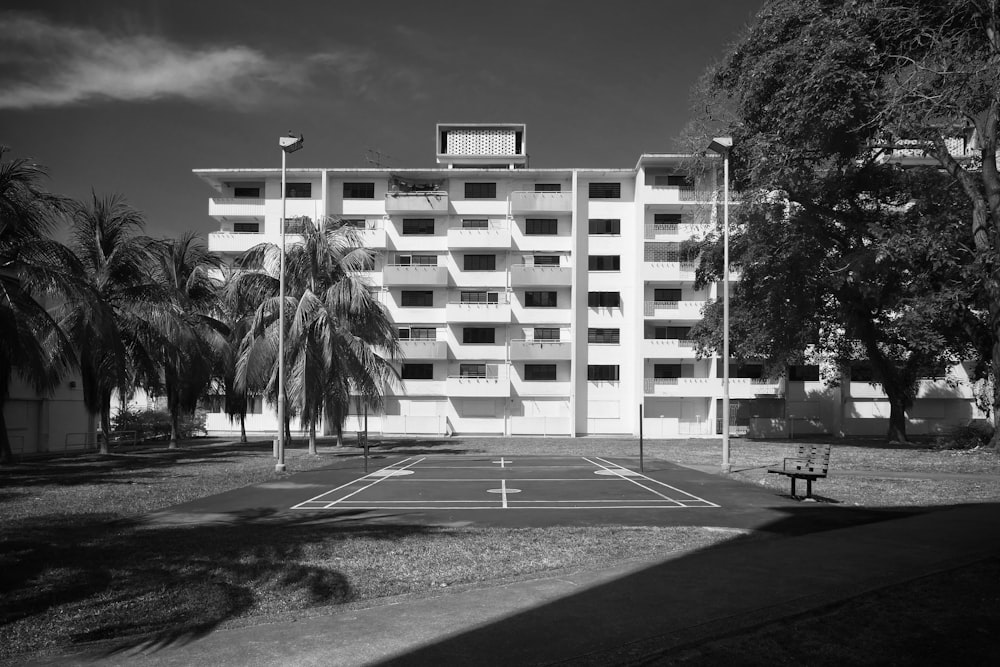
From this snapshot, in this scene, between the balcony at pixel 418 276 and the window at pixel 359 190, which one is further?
the window at pixel 359 190

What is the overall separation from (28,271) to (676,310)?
41681 millimetres

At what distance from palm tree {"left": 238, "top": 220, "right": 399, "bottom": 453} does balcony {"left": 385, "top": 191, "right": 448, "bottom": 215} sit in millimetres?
22800

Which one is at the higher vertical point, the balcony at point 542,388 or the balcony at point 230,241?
the balcony at point 230,241

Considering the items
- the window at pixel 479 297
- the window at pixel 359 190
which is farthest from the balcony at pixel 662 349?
the window at pixel 359 190

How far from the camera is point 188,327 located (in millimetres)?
33500

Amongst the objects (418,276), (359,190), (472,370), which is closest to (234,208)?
(359,190)

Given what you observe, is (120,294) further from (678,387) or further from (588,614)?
(678,387)

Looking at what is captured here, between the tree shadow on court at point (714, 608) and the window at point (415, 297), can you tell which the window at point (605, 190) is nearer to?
the window at point (415, 297)

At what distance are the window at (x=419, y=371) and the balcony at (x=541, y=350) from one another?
6995mm

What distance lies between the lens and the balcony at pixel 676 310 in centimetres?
5288

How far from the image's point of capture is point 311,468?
24.7 m

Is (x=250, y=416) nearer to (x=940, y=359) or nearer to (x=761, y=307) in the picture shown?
(x=761, y=307)

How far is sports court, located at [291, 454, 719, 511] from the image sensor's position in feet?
49.6

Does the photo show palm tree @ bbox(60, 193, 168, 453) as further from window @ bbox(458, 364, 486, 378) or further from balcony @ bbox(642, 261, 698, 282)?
balcony @ bbox(642, 261, 698, 282)
